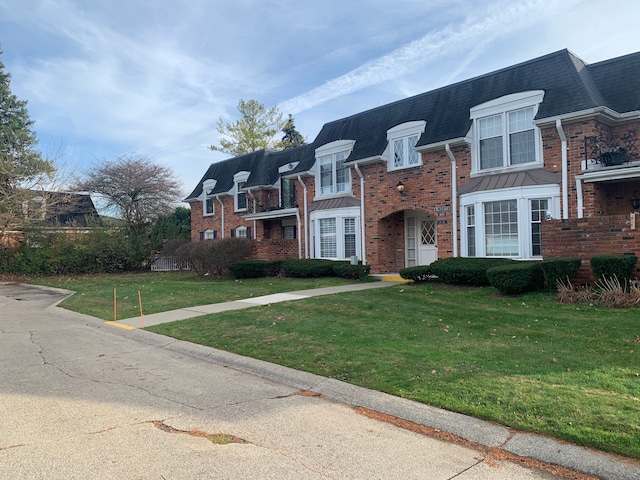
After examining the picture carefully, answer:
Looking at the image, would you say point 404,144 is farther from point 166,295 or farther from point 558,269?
point 166,295

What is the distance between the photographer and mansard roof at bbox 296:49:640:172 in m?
13.6

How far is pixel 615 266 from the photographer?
33.1ft

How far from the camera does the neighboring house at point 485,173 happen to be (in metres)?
13.1

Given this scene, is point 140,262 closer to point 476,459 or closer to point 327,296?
point 327,296

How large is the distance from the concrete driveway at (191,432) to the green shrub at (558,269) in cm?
779

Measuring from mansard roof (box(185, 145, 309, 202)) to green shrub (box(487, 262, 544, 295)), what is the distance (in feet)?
53.4

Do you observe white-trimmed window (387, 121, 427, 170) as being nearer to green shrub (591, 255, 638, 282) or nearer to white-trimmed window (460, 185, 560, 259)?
white-trimmed window (460, 185, 560, 259)

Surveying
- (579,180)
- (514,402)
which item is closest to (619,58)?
(579,180)

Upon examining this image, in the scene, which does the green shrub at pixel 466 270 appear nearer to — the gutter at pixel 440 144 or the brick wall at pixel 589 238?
the brick wall at pixel 589 238

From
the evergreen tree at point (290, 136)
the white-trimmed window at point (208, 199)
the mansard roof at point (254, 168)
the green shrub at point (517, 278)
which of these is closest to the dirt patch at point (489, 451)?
the green shrub at point (517, 278)

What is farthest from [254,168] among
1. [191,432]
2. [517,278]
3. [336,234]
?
[191,432]

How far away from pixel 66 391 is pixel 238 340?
3030 mm

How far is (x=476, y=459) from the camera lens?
12.6ft

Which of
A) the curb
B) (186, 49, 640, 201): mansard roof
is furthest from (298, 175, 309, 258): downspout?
the curb
